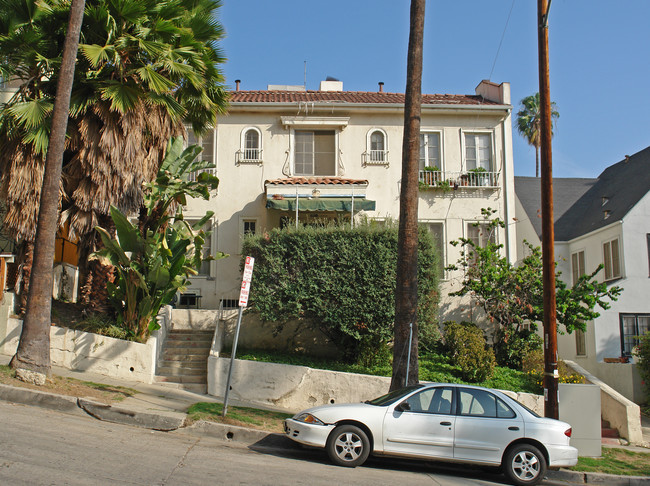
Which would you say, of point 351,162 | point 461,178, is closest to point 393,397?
point 351,162

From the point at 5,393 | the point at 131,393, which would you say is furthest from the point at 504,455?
the point at 5,393

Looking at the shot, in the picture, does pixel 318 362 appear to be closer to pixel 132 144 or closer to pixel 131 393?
pixel 131 393

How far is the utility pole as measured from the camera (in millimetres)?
11383

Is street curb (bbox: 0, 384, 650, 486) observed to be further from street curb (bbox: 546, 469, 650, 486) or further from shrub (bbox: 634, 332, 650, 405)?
shrub (bbox: 634, 332, 650, 405)

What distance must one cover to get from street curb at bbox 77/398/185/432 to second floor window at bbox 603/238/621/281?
600 inches

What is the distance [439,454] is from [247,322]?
378 inches

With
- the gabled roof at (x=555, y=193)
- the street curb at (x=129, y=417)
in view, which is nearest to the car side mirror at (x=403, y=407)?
the street curb at (x=129, y=417)

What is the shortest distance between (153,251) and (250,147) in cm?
722

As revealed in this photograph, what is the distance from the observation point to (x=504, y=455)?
9.20m

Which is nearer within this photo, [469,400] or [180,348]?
[469,400]

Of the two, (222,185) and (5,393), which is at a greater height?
(222,185)

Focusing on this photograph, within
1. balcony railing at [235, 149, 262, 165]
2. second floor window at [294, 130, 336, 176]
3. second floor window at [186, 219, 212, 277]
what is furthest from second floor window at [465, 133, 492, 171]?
second floor window at [186, 219, 212, 277]

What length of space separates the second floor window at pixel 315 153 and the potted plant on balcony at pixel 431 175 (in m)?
3.13

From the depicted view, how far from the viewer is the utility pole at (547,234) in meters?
11.4
